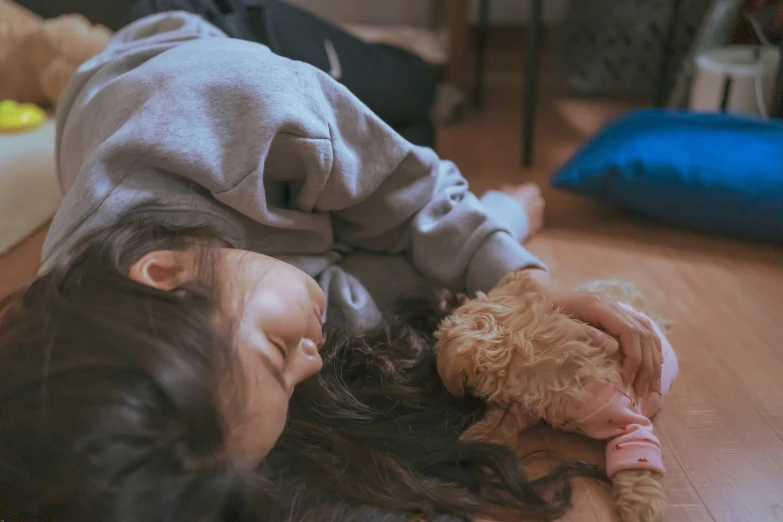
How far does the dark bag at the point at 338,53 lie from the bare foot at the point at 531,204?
237 millimetres

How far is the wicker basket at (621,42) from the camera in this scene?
1.41m

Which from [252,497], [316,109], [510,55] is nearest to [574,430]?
[252,497]

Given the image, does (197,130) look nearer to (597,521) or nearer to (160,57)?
(160,57)

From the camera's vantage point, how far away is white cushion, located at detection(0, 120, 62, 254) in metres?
1.00

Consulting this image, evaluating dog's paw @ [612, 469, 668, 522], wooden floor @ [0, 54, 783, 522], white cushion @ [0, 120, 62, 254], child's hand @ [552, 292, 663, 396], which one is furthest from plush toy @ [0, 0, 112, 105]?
dog's paw @ [612, 469, 668, 522]

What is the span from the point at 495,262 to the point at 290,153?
10.5 inches

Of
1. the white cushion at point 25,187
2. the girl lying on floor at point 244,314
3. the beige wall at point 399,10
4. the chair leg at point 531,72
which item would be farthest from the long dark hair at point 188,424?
the beige wall at point 399,10

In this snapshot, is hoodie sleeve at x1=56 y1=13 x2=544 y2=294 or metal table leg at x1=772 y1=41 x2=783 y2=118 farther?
metal table leg at x1=772 y1=41 x2=783 y2=118

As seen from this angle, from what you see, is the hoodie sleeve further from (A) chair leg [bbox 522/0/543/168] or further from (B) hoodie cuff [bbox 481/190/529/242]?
(A) chair leg [bbox 522/0/543/168]

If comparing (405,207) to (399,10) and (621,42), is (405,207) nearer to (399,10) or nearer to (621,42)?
(621,42)

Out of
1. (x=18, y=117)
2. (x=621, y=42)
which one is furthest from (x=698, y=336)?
(x=18, y=117)

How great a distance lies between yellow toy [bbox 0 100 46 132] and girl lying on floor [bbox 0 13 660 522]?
439 millimetres

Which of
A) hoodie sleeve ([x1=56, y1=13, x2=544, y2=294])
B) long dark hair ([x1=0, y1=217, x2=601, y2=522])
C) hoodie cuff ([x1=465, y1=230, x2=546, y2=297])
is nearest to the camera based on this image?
long dark hair ([x1=0, y1=217, x2=601, y2=522])

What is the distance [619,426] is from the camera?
1.91 ft
